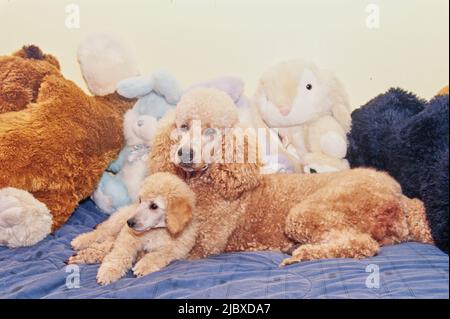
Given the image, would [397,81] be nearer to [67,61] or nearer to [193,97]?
[193,97]

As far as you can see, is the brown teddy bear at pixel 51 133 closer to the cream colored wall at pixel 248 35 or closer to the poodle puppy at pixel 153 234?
the cream colored wall at pixel 248 35

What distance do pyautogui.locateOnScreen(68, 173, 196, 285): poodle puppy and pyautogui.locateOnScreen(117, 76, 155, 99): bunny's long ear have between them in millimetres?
390

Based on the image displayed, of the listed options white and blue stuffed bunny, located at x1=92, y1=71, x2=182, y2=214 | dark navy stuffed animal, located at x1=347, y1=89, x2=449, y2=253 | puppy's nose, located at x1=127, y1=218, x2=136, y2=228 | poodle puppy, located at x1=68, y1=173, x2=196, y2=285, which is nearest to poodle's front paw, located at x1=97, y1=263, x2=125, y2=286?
poodle puppy, located at x1=68, y1=173, x2=196, y2=285

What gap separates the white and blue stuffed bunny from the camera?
163cm

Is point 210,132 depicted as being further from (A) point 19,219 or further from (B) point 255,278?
(A) point 19,219

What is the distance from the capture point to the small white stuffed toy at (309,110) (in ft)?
5.09

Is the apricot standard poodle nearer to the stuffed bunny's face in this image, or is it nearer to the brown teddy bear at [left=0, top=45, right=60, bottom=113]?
the stuffed bunny's face

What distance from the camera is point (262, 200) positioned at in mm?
1432

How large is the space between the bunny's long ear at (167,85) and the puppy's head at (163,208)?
38 centimetres

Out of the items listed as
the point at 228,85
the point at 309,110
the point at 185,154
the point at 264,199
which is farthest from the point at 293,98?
the point at 185,154

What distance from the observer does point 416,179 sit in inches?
53.6

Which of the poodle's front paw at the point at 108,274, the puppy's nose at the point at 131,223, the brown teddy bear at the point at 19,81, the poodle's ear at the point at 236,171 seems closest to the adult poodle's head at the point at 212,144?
the poodle's ear at the point at 236,171

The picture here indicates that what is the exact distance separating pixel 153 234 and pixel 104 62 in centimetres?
65

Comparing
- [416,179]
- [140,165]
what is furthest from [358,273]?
[140,165]
